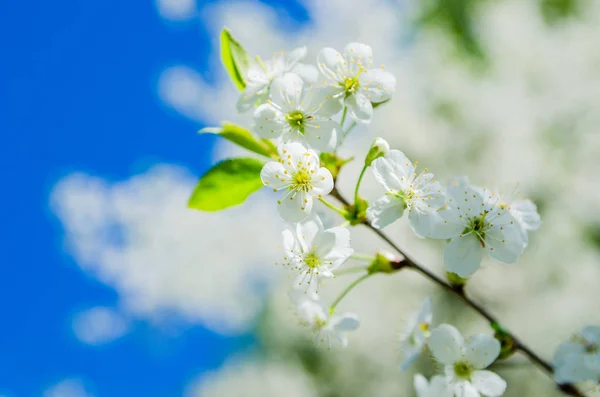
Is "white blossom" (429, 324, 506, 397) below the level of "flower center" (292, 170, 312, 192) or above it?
below

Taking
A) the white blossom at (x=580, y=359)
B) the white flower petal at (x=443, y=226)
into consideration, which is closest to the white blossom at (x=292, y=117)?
the white flower petal at (x=443, y=226)

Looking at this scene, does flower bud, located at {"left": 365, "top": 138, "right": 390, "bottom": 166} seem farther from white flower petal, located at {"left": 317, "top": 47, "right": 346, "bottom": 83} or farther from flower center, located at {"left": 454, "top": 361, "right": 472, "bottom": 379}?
flower center, located at {"left": 454, "top": 361, "right": 472, "bottom": 379}

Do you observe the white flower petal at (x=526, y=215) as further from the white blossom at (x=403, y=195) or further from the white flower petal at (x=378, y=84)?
the white flower petal at (x=378, y=84)

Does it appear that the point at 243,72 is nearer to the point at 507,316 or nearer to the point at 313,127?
the point at 313,127

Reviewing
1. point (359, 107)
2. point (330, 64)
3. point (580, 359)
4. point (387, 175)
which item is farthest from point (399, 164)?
point (580, 359)

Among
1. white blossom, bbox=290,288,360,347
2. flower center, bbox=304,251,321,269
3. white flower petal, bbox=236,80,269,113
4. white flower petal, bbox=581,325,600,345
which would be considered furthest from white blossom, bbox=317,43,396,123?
white flower petal, bbox=581,325,600,345

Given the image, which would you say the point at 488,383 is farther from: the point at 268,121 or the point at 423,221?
the point at 268,121

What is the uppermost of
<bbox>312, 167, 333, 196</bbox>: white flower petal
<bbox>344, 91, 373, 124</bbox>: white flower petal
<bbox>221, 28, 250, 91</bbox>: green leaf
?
<bbox>221, 28, 250, 91</bbox>: green leaf
